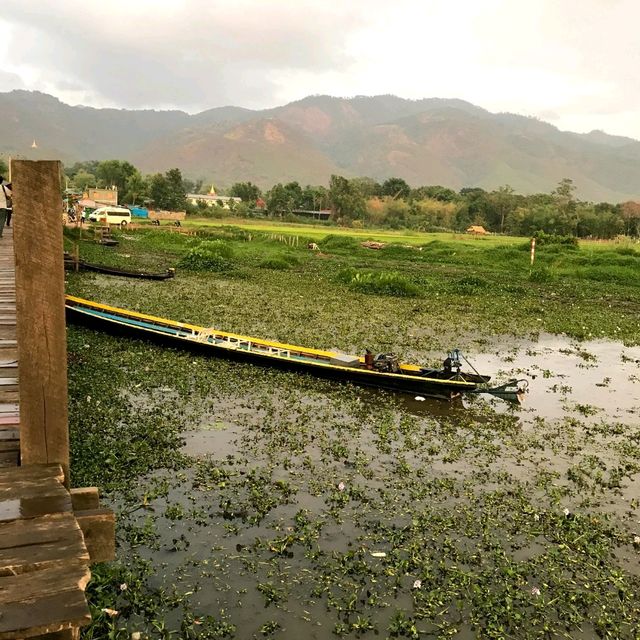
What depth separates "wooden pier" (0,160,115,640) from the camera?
2.61m

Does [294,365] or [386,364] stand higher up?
[386,364]

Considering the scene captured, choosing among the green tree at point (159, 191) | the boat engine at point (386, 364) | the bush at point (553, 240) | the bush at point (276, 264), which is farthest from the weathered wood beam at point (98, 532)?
the green tree at point (159, 191)

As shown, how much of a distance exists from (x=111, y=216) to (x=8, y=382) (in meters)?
Answer: 47.6

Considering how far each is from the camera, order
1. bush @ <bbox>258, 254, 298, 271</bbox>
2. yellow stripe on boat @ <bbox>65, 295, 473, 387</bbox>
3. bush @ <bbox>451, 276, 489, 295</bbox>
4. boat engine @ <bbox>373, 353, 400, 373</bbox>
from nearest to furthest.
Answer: yellow stripe on boat @ <bbox>65, 295, 473, 387</bbox>, boat engine @ <bbox>373, 353, 400, 373</bbox>, bush @ <bbox>451, 276, 489, 295</bbox>, bush @ <bbox>258, 254, 298, 271</bbox>

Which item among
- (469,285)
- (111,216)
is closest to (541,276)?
(469,285)

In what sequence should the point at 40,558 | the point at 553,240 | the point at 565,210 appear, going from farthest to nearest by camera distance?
the point at 565,210 < the point at 553,240 < the point at 40,558

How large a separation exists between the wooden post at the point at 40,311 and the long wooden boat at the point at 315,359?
827 centimetres

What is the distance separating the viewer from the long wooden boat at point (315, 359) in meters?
11.2

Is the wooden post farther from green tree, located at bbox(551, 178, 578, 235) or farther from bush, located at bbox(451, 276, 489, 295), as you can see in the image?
green tree, located at bbox(551, 178, 578, 235)

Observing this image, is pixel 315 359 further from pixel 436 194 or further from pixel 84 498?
pixel 436 194

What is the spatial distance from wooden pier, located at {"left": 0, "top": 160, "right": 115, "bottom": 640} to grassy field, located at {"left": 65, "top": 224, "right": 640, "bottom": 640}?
2029 millimetres

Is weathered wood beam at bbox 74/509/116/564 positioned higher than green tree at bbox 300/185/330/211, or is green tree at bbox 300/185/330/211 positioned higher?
green tree at bbox 300/185/330/211

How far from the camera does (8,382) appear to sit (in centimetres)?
582

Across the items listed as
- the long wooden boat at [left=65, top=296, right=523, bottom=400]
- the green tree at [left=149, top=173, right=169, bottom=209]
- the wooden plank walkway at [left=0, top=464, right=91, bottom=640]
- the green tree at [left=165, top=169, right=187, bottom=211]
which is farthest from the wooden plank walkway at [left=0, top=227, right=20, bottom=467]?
the green tree at [left=149, top=173, right=169, bottom=209]
